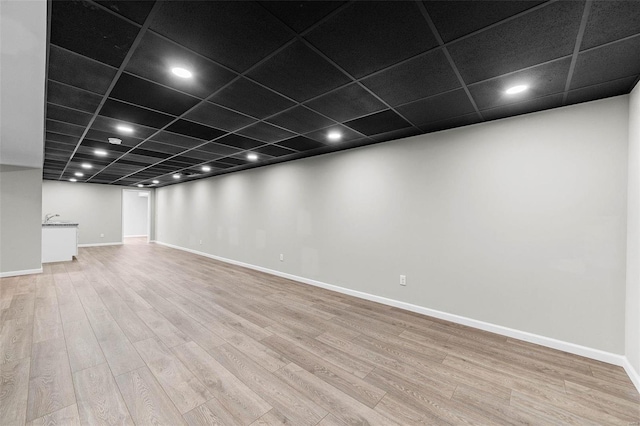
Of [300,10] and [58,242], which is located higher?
[300,10]

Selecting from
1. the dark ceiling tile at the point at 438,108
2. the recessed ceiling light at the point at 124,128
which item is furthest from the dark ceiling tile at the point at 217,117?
the dark ceiling tile at the point at 438,108

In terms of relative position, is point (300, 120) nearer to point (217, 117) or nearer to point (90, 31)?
point (217, 117)

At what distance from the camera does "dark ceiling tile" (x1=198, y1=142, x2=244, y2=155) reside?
4.27m

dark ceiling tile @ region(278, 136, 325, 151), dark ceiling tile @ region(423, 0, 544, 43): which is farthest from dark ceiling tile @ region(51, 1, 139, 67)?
dark ceiling tile @ region(278, 136, 325, 151)

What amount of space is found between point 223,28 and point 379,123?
6.80ft

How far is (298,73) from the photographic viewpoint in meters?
2.11

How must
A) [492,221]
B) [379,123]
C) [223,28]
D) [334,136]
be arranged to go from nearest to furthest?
[223,28], [492,221], [379,123], [334,136]

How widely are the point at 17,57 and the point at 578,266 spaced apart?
4981mm

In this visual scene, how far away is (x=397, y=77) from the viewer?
2150 millimetres

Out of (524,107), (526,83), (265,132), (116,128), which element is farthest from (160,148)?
(524,107)

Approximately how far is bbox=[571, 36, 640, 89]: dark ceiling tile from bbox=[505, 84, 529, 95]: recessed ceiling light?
1.03 ft

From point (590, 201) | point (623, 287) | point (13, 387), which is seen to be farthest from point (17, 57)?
point (623, 287)

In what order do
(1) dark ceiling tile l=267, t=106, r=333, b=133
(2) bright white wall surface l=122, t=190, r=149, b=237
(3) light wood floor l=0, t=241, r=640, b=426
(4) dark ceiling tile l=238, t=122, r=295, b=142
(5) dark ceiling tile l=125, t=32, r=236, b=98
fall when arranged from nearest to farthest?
(3) light wood floor l=0, t=241, r=640, b=426, (5) dark ceiling tile l=125, t=32, r=236, b=98, (1) dark ceiling tile l=267, t=106, r=333, b=133, (4) dark ceiling tile l=238, t=122, r=295, b=142, (2) bright white wall surface l=122, t=190, r=149, b=237

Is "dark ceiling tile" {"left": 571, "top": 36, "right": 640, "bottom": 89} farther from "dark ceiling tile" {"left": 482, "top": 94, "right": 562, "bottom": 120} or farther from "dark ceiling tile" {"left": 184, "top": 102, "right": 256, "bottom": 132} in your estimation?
"dark ceiling tile" {"left": 184, "top": 102, "right": 256, "bottom": 132}
